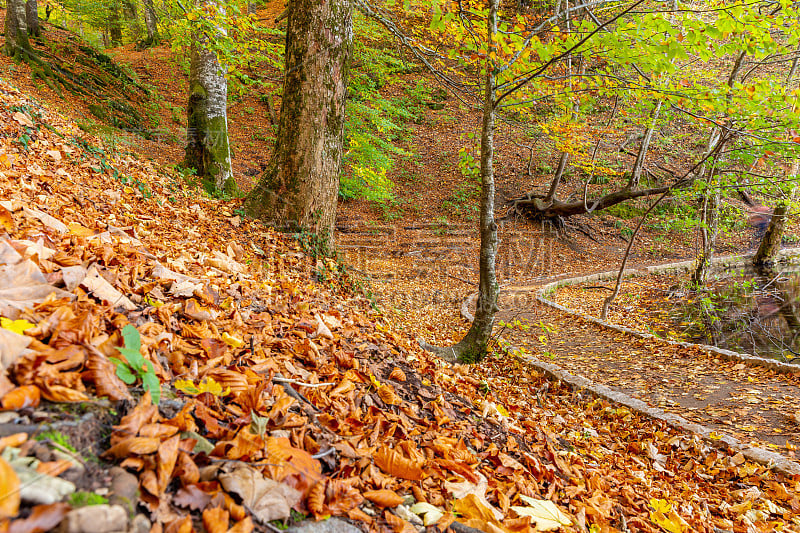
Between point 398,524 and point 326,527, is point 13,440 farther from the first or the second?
point 398,524

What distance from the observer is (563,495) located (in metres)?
2.21

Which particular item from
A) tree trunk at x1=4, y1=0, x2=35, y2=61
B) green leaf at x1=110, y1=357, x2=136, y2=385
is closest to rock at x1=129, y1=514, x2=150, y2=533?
green leaf at x1=110, y1=357, x2=136, y2=385

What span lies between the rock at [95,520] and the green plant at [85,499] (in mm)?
39

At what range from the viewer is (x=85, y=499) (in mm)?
913

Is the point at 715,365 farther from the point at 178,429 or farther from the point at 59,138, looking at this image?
the point at 59,138

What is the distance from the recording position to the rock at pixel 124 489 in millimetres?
980

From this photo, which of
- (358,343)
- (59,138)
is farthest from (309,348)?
(59,138)

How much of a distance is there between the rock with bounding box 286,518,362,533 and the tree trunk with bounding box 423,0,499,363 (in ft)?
13.3

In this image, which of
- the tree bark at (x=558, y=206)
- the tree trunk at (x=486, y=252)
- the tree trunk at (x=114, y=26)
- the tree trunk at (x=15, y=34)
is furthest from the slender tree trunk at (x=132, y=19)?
the tree trunk at (x=486, y=252)

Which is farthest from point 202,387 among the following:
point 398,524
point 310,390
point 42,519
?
point 398,524

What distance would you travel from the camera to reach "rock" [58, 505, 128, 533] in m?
0.82

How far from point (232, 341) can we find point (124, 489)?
106 cm

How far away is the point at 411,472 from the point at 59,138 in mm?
5239

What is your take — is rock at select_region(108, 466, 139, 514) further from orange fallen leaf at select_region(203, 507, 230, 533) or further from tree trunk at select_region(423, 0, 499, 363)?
tree trunk at select_region(423, 0, 499, 363)
